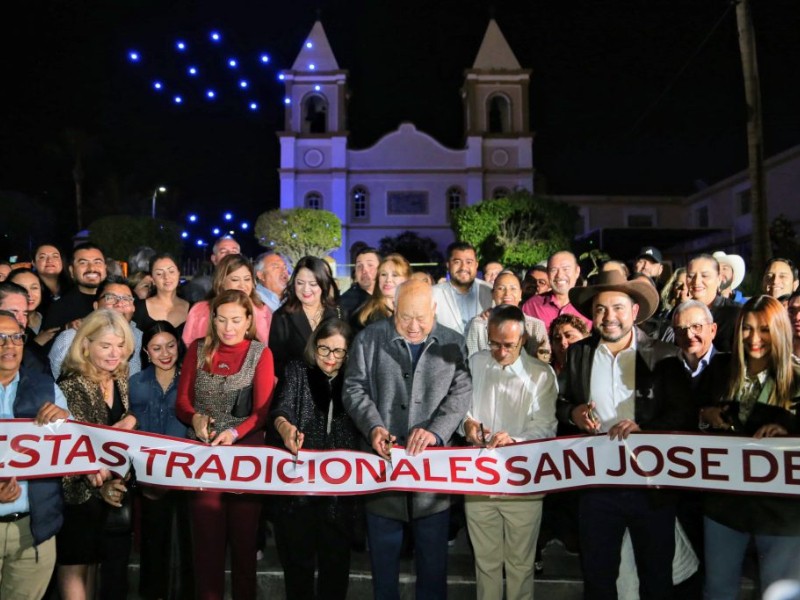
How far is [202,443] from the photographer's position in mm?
3914

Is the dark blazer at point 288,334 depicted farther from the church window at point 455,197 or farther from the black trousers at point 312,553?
the church window at point 455,197

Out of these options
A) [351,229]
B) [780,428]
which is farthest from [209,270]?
[351,229]

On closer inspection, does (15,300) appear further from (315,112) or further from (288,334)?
(315,112)

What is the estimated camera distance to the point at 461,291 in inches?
235

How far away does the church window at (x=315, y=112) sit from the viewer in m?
43.9

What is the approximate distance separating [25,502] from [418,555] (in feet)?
7.07

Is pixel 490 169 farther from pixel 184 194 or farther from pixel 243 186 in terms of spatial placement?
pixel 184 194

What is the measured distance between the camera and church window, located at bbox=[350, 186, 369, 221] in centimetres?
4328

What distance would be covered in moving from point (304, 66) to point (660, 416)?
4415 cm

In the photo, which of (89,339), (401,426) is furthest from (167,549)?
(401,426)

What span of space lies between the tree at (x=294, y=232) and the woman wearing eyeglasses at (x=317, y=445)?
101ft

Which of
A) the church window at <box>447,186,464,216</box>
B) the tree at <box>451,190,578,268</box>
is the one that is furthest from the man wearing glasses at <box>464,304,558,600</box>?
the church window at <box>447,186,464,216</box>

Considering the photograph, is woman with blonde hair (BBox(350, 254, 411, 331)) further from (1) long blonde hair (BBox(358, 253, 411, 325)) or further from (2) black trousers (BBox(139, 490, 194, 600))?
(2) black trousers (BBox(139, 490, 194, 600))

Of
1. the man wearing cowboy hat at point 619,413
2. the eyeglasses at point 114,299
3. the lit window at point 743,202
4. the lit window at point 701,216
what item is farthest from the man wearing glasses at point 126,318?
the lit window at point 701,216
